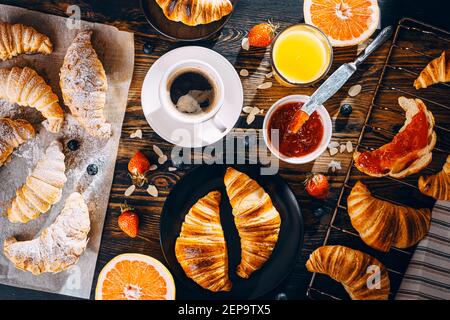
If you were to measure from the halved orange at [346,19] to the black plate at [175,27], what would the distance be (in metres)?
0.41

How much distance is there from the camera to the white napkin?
80.7 inches

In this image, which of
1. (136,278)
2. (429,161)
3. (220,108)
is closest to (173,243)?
(136,278)

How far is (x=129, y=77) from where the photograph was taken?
6.91ft

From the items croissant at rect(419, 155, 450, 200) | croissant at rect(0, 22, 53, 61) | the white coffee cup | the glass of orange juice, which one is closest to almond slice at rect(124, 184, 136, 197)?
the white coffee cup

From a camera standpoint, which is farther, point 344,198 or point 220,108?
point 344,198

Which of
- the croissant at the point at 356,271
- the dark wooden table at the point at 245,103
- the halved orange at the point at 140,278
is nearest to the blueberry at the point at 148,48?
the dark wooden table at the point at 245,103

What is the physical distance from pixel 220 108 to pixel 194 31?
1.31 ft

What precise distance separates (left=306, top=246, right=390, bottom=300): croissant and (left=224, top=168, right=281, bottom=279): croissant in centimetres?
27

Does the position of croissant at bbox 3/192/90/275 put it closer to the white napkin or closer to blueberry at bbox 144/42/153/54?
blueberry at bbox 144/42/153/54

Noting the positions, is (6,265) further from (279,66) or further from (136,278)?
(279,66)

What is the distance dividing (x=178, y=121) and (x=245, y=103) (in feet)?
1.17

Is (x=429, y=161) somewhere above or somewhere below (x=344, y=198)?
above

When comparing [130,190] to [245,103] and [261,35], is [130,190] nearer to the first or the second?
A: [245,103]
